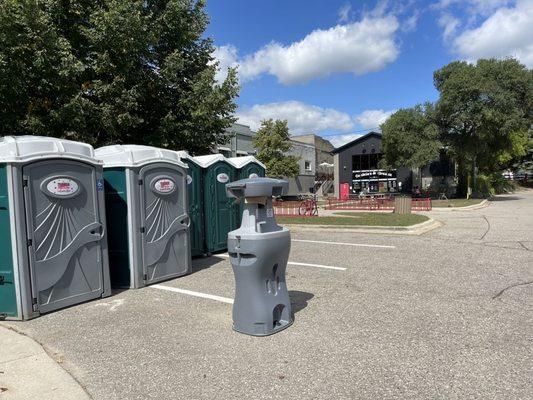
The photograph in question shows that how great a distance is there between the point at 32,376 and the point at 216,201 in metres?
6.46

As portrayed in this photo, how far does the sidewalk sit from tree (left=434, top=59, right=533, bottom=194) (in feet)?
103

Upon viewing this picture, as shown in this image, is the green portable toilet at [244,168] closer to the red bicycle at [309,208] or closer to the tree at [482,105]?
the red bicycle at [309,208]

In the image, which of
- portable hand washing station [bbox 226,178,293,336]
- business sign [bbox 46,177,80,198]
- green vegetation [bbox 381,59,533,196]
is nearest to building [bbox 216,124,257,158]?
green vegetation [bbox 381,59,533,196]

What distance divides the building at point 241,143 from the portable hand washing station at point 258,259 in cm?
3010

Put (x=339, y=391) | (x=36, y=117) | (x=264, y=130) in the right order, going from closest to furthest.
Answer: (x=339, y=391), (x=36, y=117), (x=264, y=130)

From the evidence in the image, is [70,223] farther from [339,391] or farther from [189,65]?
[189,65]

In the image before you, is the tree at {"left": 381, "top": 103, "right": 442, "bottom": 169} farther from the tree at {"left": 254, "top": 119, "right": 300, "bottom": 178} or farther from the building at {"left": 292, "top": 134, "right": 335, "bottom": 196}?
the building at {"left": 292, "top": 134, "right": 335, "bottom": 196}

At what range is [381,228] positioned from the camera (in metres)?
13.7

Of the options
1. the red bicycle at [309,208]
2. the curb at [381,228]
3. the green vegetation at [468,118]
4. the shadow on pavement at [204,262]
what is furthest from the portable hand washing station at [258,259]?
the green vegetation at [468,118]

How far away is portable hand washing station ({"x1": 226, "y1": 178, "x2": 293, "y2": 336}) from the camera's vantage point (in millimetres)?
4637

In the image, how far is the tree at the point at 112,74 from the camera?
9875 millimetres

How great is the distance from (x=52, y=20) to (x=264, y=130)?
24.8 metres

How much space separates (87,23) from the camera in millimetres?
12352

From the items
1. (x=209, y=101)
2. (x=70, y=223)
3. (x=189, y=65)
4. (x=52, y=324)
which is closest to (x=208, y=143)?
(x=209, y=101)
